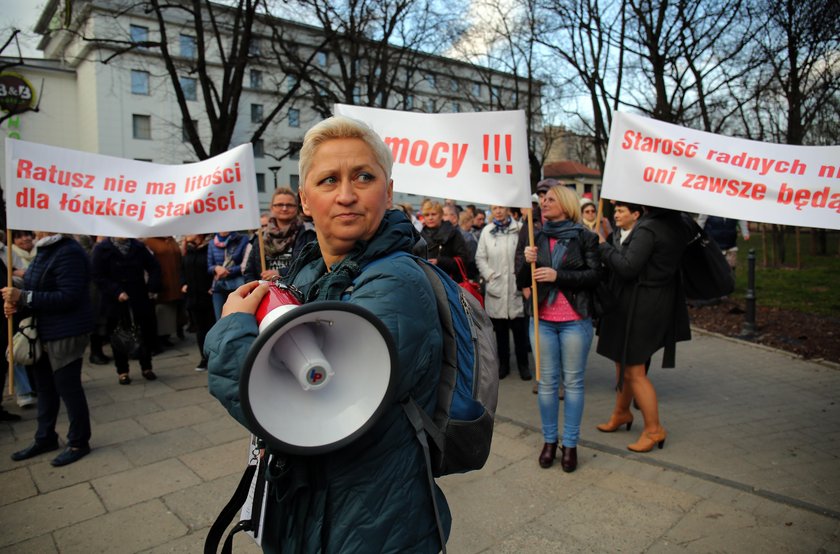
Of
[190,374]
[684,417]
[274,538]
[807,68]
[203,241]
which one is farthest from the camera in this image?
[807,68]

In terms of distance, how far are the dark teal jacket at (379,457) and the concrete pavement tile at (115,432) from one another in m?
4.05

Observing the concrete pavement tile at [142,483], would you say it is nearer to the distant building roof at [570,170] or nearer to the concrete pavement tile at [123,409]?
the concrete pavement tile at [123,409]

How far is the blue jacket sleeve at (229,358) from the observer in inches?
45.8

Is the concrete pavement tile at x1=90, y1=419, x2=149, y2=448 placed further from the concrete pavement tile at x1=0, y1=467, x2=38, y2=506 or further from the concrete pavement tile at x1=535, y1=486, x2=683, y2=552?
the concrete pavement tile at x1=535, y1=486, x2=683, y2=552

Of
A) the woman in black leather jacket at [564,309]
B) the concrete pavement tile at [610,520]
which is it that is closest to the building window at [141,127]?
the woman in black leather jacket at [564,309]

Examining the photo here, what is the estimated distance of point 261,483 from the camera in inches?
58.9

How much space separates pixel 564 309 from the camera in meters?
3.93

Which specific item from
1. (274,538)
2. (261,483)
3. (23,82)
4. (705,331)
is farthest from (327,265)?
(23,82)

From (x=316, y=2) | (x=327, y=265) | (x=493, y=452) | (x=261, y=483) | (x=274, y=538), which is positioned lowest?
(x=493, y=452)

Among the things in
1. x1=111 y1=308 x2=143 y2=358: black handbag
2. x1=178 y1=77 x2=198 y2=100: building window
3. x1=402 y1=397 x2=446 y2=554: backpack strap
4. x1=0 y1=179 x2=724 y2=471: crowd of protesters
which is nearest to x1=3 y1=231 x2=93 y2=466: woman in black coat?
x1=0 y1=179 x2=724 y2=471: crowd of protesters

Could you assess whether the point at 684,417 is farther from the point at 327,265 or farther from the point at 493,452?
the point at 327,265

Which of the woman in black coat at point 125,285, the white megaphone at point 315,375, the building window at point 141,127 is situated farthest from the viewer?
the building window at point 141,127

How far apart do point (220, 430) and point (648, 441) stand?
11.7 feet

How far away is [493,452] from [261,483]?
9.89 ft
